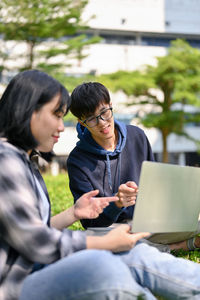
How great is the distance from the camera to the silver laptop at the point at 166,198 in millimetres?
1684

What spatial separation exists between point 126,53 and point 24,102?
2903 centimetres

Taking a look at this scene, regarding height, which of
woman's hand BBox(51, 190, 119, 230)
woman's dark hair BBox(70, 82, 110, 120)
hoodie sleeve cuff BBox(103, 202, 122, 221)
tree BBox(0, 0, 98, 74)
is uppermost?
woman's dark hair BBox(70, 82, 110, 120)

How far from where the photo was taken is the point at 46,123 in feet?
5.14

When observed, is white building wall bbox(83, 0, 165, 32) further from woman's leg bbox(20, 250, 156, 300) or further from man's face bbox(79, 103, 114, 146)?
woman's leg bbox(20, 250, 156, 300)

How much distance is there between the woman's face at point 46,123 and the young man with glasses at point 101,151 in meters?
0.89

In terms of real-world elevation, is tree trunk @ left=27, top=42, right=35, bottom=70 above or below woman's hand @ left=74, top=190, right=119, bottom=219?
below

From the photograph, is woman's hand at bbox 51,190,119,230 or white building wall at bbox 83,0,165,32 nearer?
woman's hand at bbox 51,190,119,230

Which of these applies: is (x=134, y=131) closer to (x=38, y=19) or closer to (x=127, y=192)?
(x=127, y=192)

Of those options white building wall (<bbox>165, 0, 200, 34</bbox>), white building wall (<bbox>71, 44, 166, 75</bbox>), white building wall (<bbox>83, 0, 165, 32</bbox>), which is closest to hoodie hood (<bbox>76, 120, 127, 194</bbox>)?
white building wall (<bbox>71, 44, 166, 75</bbox>)

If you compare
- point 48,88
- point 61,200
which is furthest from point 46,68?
point 48,88

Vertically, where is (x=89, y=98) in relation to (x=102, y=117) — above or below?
above

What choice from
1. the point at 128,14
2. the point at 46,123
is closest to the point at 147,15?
the point at 128,14

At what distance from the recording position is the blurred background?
1634cm

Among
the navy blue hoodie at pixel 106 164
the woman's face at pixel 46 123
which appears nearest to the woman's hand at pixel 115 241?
the woman's face at pixel 46 123
